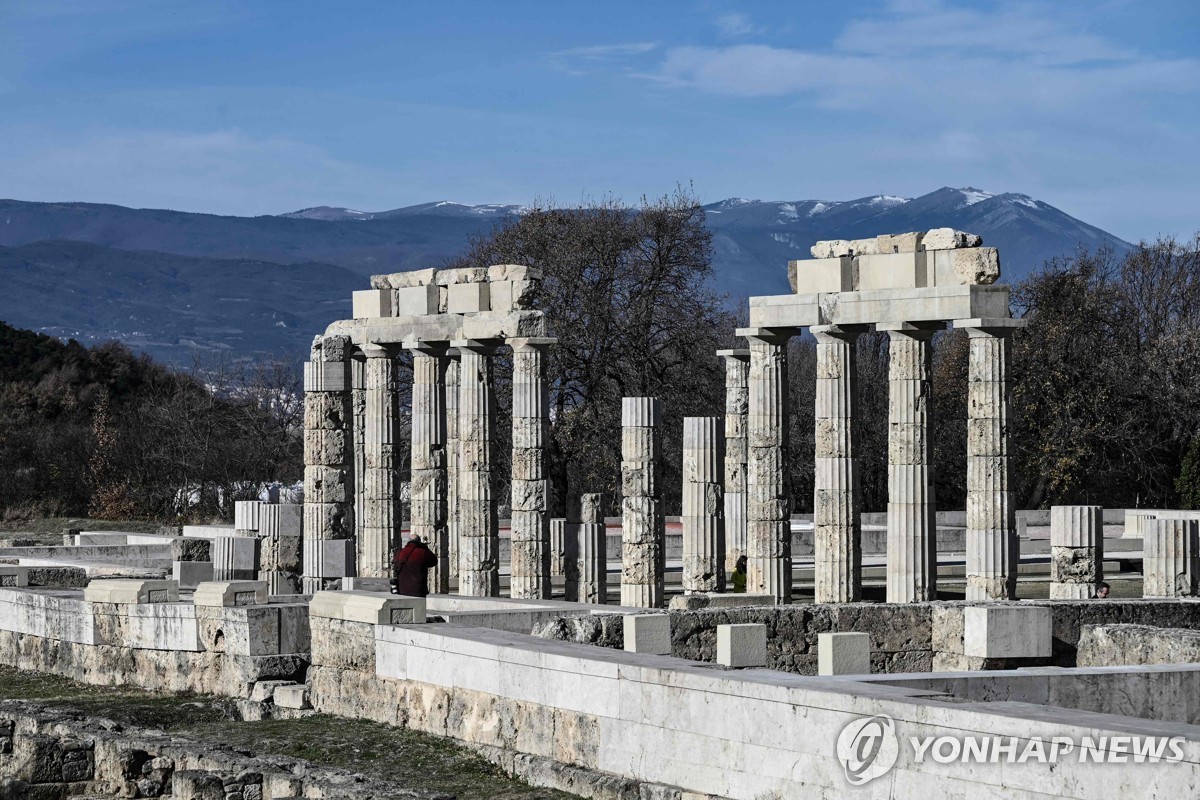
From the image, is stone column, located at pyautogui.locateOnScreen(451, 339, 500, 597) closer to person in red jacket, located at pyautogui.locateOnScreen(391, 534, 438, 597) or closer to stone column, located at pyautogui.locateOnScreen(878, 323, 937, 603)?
stone column, located at pyautogui.locateOnScreen(878, 323, 937, 603)

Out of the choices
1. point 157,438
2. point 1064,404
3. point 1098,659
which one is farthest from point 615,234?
point 1098,659

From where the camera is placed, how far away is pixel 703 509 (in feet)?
102

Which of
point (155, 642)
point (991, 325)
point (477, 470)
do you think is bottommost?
point (155, 642)

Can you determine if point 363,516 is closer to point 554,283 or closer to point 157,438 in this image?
point 554,283

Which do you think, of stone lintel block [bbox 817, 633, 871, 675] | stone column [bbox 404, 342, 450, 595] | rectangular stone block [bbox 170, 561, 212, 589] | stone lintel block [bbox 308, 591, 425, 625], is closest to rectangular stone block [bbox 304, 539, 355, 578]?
rectangular stone block [bbox 170, 561, 212, 589]

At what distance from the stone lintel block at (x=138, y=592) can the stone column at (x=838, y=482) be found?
33.9ft

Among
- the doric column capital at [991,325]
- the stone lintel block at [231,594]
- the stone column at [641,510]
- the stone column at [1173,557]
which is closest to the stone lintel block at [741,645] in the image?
the stone lintel block at [231,594]

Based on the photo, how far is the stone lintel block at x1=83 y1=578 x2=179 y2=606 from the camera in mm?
22297

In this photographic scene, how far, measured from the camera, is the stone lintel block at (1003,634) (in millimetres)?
18984

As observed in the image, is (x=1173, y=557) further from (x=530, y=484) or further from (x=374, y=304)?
(x=374, y=304)

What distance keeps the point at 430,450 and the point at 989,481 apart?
32.3 ft

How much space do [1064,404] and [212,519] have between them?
22742mm

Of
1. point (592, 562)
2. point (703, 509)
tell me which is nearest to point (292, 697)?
point (592, 562)

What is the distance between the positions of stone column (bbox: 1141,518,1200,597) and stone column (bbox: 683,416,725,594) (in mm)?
6896
